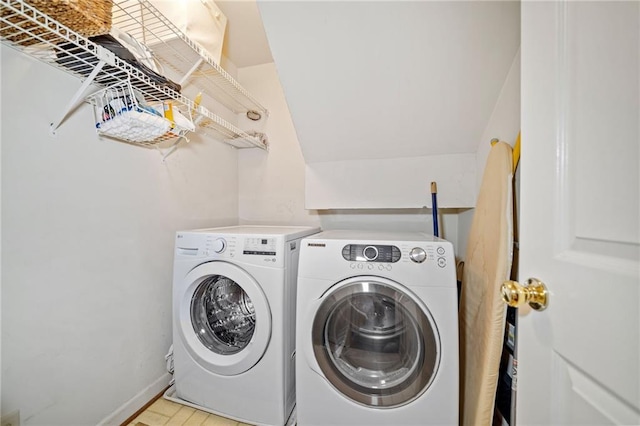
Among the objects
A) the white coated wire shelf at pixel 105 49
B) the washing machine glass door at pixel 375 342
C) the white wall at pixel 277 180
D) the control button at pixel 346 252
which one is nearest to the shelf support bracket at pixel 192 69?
the white coated wire shelf at pixel 105 49

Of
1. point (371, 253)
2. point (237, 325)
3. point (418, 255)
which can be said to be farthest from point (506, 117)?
point (237, 325)

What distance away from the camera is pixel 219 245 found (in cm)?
126

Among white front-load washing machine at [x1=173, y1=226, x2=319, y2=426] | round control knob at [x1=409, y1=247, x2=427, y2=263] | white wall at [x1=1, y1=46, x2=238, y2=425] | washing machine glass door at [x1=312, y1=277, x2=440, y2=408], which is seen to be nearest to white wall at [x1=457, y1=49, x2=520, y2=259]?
round control knob at [x1=409, y1=247, x2=427, y2=263]

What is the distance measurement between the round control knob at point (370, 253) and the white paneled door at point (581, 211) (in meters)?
0.57

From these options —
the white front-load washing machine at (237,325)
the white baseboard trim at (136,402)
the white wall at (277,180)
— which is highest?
the white wall at (277,180)

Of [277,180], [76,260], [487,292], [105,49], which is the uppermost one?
[105,49]

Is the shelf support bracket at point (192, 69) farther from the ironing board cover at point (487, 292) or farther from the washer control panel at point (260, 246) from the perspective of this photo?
the ironing board cover at point (487, 292)

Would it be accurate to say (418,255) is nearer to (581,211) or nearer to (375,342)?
(375,342)

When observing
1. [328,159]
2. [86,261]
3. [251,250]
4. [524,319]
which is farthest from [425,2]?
[86,261]

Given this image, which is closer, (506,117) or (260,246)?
(506,117)

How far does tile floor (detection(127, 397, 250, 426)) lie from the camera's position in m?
1.25

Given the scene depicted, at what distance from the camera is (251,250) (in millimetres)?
1225

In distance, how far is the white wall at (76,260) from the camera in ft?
2.90

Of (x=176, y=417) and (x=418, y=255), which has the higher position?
(x=418, y=255)
